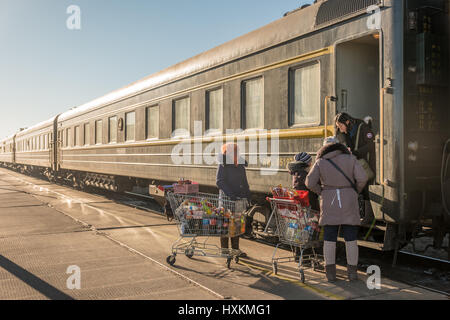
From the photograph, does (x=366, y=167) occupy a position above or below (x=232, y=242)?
above

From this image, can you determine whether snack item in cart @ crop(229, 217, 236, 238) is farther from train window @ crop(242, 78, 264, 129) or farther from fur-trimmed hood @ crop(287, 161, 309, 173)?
train window @ crop(242, 78, 264, 129)

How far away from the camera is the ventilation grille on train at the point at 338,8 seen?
579 cm

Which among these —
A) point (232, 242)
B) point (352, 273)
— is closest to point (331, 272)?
point (352, 273)

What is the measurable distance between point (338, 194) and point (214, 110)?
4.20m

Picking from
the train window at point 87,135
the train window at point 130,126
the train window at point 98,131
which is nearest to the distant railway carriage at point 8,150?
the train window at point 87,135

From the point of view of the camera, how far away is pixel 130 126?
12.8 meters

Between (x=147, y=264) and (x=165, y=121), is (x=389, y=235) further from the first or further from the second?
(x=165, y=121)

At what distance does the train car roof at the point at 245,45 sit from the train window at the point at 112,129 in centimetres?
216

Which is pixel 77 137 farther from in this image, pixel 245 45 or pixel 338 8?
pixel 338 8

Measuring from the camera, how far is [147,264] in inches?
239

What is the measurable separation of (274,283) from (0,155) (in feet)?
175

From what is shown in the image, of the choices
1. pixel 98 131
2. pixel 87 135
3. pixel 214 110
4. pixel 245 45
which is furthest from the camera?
pixel 87 135

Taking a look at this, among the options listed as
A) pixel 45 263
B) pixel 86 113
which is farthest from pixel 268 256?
pixel 86 113

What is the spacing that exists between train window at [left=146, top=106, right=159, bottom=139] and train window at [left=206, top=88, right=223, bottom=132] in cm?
248
